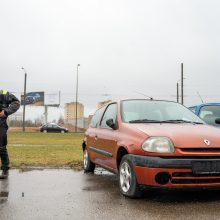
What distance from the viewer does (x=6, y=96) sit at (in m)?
8.67

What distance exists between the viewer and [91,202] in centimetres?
597

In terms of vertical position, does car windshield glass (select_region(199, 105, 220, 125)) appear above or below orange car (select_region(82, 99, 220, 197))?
above

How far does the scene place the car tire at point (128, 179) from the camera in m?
6.02

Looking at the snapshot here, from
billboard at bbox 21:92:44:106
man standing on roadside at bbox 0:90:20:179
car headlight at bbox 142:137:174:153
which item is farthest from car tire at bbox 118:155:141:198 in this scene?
billboard at bbox 21:92:44:106

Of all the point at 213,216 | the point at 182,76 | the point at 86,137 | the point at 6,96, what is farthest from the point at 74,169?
the point at 182,76

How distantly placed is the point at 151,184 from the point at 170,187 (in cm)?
25

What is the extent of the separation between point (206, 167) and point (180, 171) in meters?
0.35

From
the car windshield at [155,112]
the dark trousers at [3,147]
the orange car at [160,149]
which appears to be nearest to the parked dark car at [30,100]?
the dark trousers at [3,147]

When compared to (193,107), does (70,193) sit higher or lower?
lower

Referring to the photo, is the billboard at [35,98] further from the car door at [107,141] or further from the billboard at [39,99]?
the car door at [107,141]

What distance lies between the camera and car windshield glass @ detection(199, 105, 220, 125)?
30.0 ft

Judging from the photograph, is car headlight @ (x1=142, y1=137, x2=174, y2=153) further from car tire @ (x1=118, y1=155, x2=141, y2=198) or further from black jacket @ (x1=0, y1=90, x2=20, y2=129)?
black jacket @ (x1=0, y1=90, x2=20, y2=129)

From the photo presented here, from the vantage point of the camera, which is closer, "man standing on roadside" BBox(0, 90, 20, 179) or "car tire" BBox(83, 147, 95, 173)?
"man standing on roadside" BBox(0, 90, 20, 179)

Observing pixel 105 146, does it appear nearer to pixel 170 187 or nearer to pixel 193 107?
pixel 170 187
